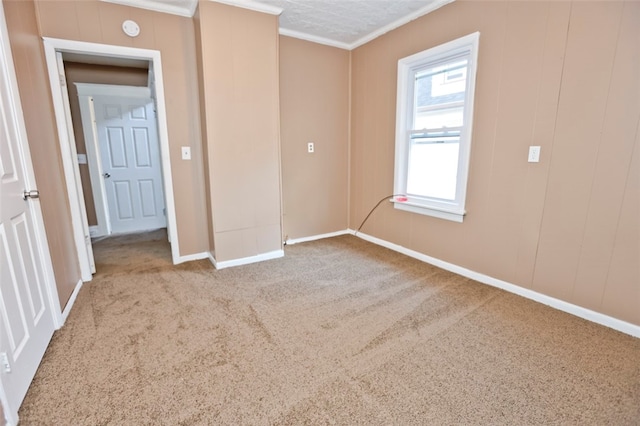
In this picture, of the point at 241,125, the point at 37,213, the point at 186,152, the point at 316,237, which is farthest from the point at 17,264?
the point at 316,237

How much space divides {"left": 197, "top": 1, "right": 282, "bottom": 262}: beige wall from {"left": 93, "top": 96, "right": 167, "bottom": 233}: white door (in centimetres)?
180

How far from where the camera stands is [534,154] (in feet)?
7.31

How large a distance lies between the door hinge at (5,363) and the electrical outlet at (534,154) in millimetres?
3282

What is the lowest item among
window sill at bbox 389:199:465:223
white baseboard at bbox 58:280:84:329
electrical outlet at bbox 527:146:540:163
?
white baseboard at bbox 58:280:84:329

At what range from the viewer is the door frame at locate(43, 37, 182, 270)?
8.15 feet

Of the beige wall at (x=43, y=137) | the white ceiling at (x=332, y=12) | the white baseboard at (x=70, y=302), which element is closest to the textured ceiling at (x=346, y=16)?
the white ceiling at (x=332, y=12)

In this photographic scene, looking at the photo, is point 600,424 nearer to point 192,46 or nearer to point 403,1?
point 403,1

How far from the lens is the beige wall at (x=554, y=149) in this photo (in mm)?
1842

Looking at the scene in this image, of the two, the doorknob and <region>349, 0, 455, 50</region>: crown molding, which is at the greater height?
<region>349, 0, 455, 50</region>: crown molding

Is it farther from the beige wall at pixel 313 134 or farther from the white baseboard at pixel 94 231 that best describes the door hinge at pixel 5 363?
the white baseboard at pixel 94 231

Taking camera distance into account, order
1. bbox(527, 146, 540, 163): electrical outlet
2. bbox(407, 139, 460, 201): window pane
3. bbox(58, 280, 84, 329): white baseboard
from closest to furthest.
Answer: bbox(58, 280, 84, 329): white baseboard, bbox(527, 146, 540, 163): electrical outlet, bbox(407, 139, 460, 201): window pane

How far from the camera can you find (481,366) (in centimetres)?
164

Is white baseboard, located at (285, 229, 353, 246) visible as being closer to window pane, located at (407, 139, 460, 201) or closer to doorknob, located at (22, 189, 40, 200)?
window pane, located at (407, 139, 460, 201)

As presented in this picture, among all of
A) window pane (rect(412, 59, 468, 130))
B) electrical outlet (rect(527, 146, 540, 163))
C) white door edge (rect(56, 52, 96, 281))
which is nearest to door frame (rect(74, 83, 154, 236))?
white door edge (rect(56, 52, 96, 281))
